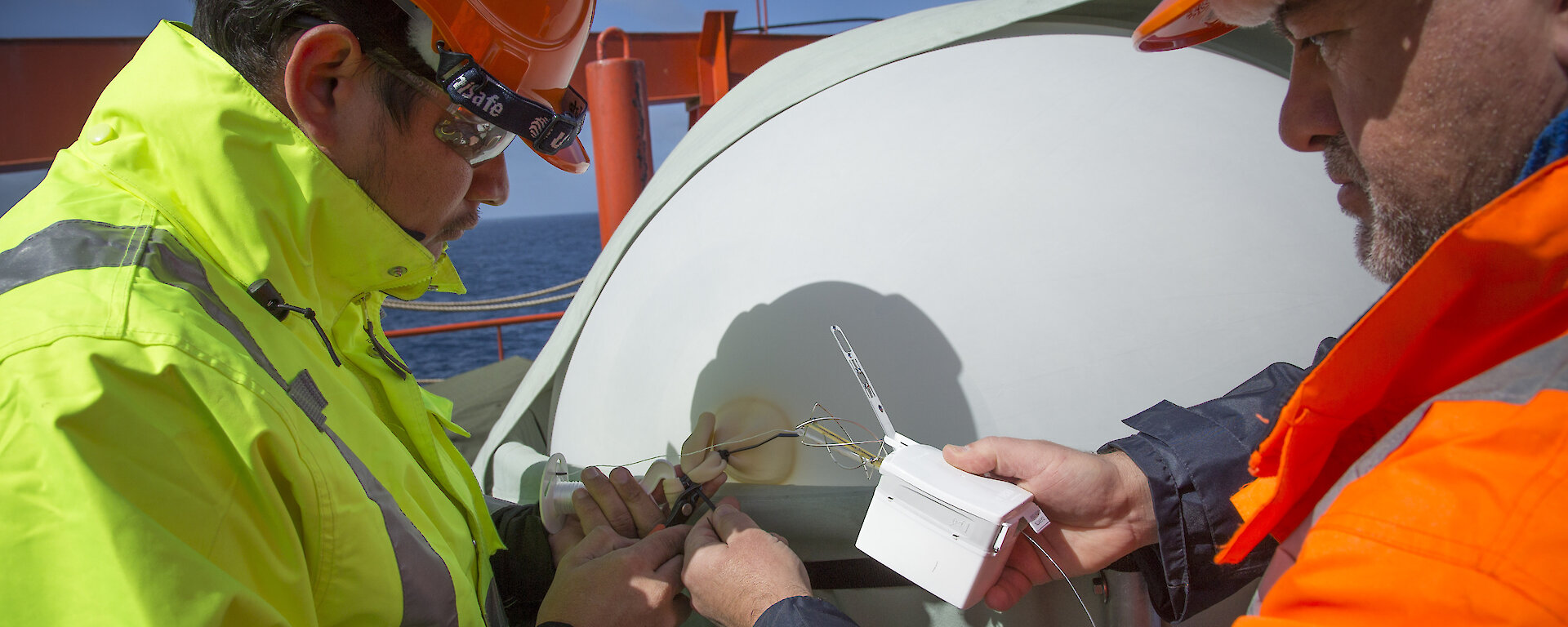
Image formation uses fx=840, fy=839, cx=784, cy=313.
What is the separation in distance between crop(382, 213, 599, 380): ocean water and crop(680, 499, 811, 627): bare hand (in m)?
1.14

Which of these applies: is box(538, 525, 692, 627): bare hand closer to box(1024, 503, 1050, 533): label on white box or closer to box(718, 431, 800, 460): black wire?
box(718, 431, 800, 460): black wire

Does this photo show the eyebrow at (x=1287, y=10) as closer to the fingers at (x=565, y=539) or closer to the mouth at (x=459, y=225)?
the mouth at (x=459, y=225)

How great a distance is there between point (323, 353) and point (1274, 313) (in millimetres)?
1755

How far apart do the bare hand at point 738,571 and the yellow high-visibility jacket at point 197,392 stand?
41cm

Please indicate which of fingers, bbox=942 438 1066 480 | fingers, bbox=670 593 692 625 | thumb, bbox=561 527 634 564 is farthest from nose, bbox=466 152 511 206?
fingers, bbox=942 438 1066 480

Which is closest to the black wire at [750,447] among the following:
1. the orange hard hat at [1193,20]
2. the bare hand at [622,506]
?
the bare hand at [622,506]

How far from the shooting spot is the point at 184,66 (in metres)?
1.14

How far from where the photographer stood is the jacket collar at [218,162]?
111 cm

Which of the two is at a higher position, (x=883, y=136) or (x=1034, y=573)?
(x=883, y=136)

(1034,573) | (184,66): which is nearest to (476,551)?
(184,66)

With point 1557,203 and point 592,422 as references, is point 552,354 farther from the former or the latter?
point 1557,203

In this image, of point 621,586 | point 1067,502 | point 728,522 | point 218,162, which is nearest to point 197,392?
point 218,162

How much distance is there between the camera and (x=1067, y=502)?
1.50 meters

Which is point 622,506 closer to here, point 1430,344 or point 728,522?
point 728,522
